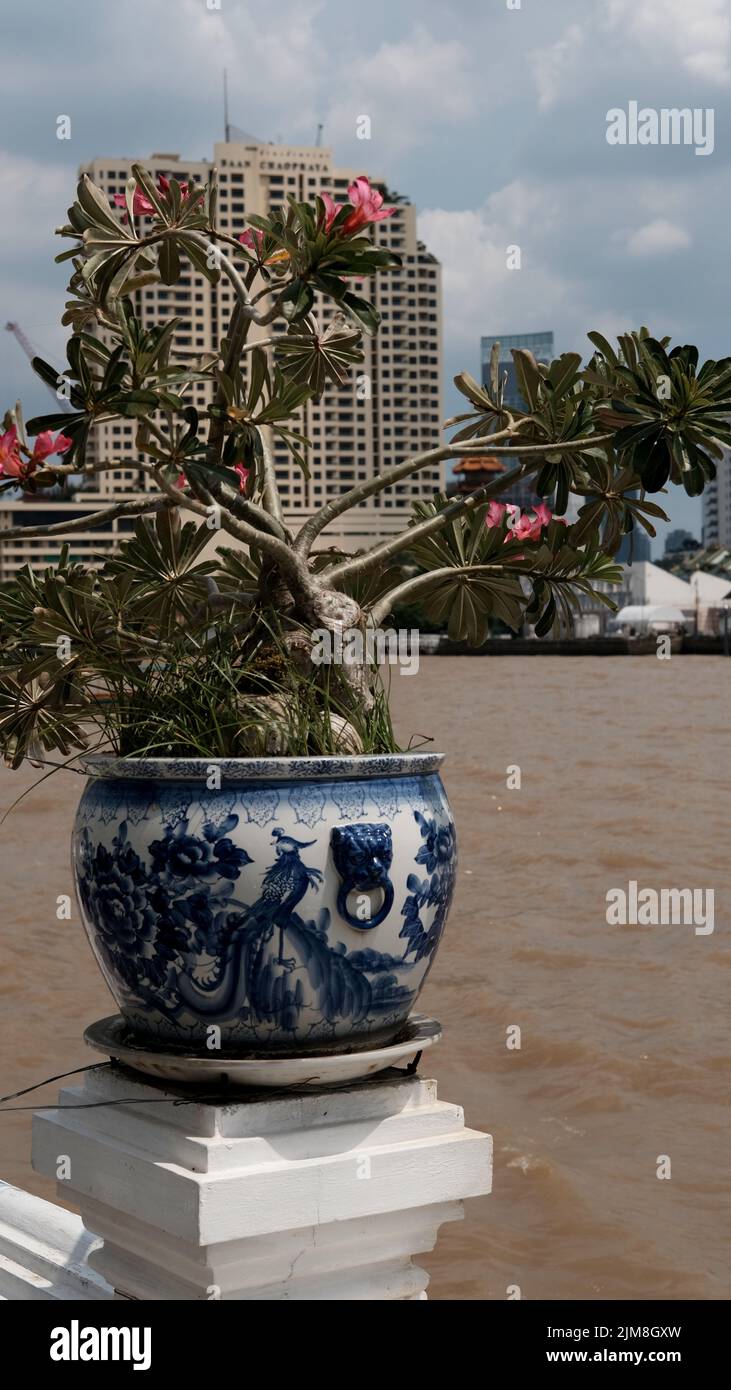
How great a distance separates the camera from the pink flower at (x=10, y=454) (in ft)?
7.29

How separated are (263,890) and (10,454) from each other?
3.04ft

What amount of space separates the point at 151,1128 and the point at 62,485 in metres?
1.06

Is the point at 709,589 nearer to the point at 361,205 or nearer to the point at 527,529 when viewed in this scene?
the point at 527,529

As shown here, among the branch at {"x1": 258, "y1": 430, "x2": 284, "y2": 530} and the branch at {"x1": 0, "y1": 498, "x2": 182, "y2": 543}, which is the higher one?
the branch at {"x1": 258, "y1": 430, "x2": 284, "y2": 530}

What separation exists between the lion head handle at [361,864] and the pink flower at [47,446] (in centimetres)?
77

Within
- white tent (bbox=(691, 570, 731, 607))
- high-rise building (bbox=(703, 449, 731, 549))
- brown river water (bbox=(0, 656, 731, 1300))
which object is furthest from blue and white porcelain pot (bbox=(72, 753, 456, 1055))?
high-rise building (bbox=(703, 449, 731, 549))

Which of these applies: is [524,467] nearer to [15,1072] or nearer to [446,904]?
[446,904]

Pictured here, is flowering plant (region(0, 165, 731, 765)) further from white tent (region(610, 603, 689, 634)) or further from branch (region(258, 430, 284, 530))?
white tent (region(610, 603, 689, 634))

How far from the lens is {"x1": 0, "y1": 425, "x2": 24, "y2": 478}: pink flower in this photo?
2.22m

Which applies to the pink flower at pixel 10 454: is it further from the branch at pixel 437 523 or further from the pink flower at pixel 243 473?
the branch at pixel 437 523

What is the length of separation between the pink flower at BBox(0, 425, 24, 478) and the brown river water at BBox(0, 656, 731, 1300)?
231cm

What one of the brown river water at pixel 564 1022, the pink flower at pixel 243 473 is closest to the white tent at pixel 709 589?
the brown river water at pixel 564 1022

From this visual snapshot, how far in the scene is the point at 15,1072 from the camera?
524 centimetres

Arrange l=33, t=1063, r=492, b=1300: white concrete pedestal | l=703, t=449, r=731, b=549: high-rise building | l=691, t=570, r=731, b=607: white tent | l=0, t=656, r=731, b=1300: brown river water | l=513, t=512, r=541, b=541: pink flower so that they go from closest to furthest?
l=33, t=1063, r=492, b=1300: white concrete pedestal
l=513, t=512, r=541, b=541: pink flower
l=0, t=656, r=731, b=1300: brown river water
l=691, t=570, r=731, b=607: white tent
l=703, t=449, r=731, b=549: high-rise building
